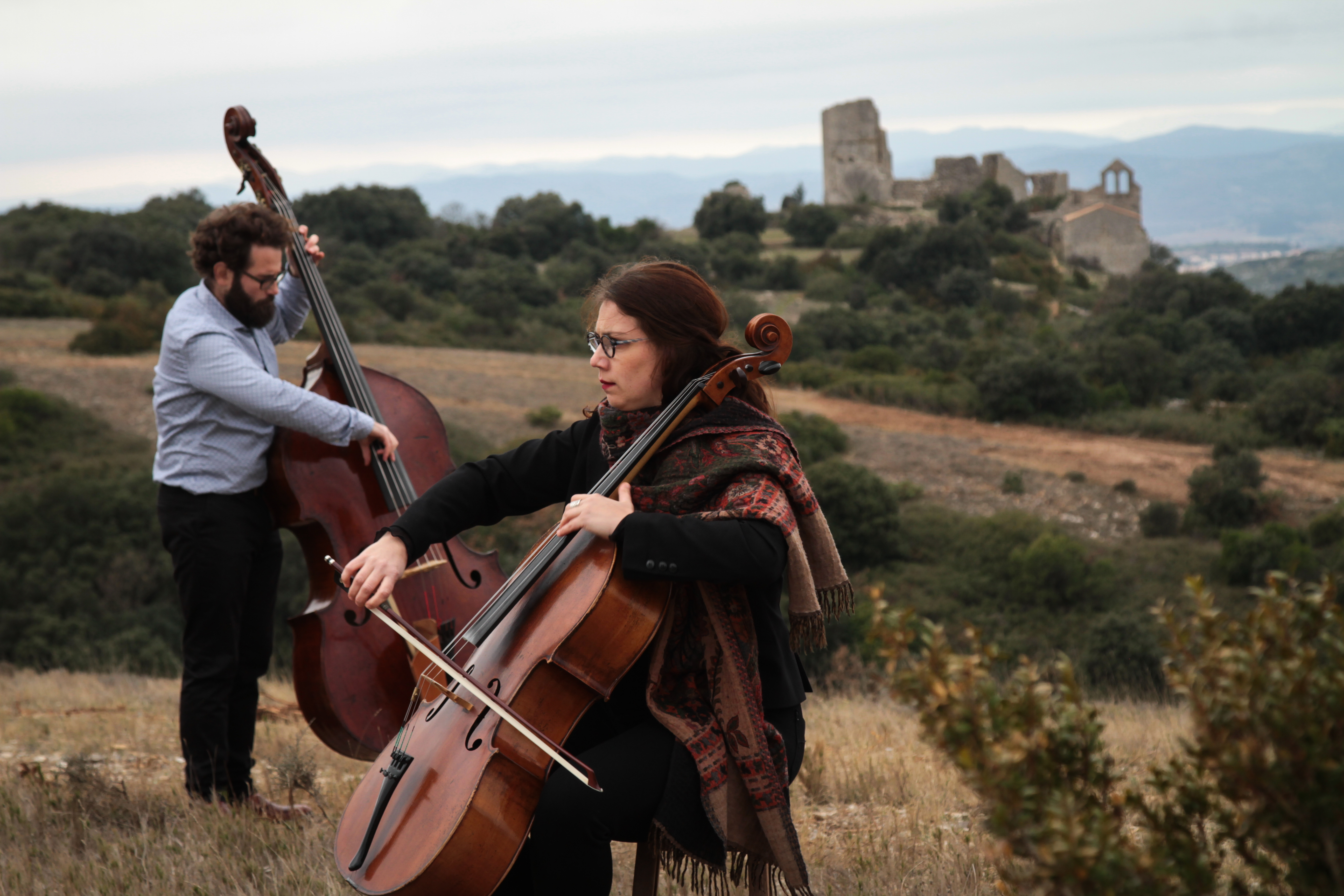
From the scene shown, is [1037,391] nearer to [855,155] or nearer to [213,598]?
[213,598]

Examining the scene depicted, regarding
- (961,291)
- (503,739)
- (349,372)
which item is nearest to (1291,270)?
(961,291)

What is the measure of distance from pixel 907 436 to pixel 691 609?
16654mm

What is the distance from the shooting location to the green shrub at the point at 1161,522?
14.2m

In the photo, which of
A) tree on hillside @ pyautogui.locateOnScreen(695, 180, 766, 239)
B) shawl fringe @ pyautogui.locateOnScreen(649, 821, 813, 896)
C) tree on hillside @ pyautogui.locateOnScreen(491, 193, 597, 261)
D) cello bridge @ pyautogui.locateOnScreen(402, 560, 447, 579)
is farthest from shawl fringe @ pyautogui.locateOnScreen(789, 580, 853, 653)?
tree on hillside @ pyautogui.locateOnScreen(695, 180, 766, 239)

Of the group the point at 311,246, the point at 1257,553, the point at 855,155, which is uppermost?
the point at 855,155

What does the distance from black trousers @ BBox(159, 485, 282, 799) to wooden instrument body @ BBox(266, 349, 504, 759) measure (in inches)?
5.6

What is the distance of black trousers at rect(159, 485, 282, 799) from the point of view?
3.41 m

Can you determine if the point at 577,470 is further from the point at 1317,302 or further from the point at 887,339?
the point at 1317,302

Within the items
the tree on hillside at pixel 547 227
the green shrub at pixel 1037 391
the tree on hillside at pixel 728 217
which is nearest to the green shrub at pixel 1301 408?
the green shrub at pixel 1037 391

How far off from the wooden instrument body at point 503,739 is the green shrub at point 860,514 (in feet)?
37.5

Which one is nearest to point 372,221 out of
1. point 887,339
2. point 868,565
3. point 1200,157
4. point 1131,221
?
point 887,339

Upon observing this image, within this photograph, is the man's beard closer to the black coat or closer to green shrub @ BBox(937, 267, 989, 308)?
the black coat

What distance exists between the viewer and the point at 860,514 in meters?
13.7

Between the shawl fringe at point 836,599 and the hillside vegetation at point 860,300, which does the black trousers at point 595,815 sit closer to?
the shawl fringe at point 836,599
